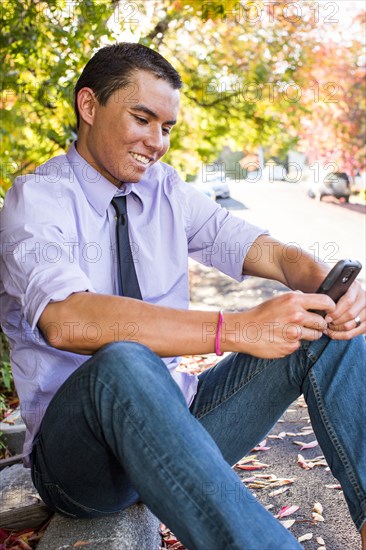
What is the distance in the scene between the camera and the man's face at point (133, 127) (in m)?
2.54

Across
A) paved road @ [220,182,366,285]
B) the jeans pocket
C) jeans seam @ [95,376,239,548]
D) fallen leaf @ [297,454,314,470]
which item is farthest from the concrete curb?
paved road @ [220,182,366,285]

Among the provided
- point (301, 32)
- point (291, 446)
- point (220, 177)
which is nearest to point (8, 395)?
point (291, 446)

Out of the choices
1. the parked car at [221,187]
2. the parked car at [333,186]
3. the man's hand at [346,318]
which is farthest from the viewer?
the parked car at [221,187]

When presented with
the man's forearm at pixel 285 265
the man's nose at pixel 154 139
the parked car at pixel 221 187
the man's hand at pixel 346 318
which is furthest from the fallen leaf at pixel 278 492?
the parked car at pixel 221 187

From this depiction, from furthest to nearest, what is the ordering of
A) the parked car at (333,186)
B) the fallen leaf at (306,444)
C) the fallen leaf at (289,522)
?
1. the parked car at (333,186)
2. the fallen leaf at (306,444)
3. the fallen leaf at (289,522)

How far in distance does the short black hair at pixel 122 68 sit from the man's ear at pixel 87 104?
0.9 inches

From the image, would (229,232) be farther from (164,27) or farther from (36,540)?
(164,27)

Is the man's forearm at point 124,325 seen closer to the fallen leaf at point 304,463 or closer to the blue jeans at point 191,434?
the blue jeans at point 191,434

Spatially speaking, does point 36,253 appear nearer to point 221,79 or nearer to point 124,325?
point 124,325

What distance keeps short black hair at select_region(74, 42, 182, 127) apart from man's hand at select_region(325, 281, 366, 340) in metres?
1.03

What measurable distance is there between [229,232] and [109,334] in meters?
0.99

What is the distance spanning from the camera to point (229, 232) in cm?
279

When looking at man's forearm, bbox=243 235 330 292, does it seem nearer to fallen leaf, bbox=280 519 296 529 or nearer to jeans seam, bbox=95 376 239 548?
fallen leaf, bbox=280 519 296 529

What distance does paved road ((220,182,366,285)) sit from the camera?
414 inches
